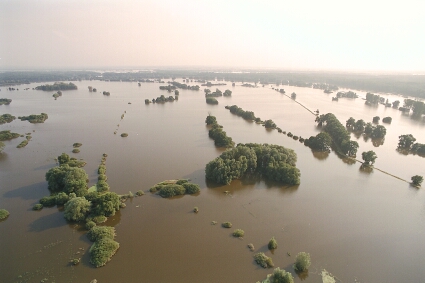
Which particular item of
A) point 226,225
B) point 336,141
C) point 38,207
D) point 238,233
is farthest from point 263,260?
point 336,141

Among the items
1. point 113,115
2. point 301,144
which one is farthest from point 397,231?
point 113,115

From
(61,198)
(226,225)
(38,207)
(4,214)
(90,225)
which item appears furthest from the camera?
(61,198)

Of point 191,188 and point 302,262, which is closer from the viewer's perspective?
point 302,262

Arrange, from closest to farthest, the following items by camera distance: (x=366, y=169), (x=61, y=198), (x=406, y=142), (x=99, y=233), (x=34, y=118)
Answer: (x=99, y=233) < (x=61, y=198) < (x=366, y=169) < (x=406, y=142) < (x=34, y=118)

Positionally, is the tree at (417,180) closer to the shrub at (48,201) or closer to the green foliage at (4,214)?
the shrub at (48,201)

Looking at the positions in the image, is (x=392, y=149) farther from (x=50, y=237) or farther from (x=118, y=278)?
(x=50, y=237)

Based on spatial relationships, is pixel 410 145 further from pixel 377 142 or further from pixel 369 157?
pixel 369 157

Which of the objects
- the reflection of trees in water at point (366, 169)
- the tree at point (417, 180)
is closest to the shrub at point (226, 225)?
the reflection of trees in water at point (366, 169)
